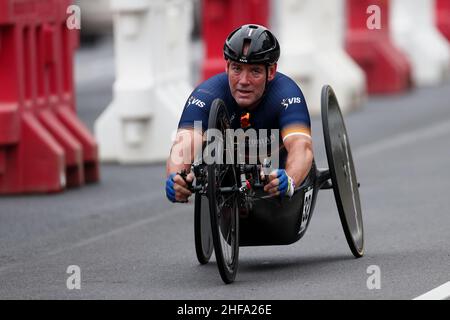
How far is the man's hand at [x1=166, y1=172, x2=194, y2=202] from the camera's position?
29.7ft

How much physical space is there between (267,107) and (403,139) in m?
9.43

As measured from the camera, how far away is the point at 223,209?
9383mm

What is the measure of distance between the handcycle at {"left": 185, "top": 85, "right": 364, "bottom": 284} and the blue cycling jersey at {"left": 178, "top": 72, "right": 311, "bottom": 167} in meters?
0.16

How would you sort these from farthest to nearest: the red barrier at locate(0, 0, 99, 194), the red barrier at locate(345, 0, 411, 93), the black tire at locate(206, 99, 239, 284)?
the red barrier at locate(345, 0, 411, 93) → the red barrier at locate(0, 0, 99, 194) → the black tire at locate(206, 99, 239, 284)

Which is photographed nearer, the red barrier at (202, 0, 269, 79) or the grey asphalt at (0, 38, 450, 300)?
the grey asphalt at (0, 38, 450, 300)

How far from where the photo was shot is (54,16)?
14.8 m

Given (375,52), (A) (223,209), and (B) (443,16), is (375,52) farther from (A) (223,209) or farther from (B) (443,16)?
(A) (223,209)

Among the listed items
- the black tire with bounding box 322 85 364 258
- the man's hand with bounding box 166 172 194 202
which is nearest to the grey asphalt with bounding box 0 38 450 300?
the black tire with bounding box 322 85 364 258

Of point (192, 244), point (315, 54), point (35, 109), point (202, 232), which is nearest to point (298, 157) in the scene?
point (202, 232)

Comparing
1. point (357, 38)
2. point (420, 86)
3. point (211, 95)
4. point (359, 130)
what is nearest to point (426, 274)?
point (211, 95)

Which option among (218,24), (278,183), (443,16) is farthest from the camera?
(443,16)

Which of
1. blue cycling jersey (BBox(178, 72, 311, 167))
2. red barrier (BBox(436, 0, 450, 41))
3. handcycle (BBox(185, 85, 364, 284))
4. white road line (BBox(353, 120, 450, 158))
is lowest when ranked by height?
white road line (BBox(353, 120, 450, 158))

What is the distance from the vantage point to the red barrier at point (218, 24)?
19.8 metres

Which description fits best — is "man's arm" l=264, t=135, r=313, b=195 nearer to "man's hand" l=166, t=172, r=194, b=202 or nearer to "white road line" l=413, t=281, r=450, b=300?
"man's hand" l=166, t=172, r=194, b=202
